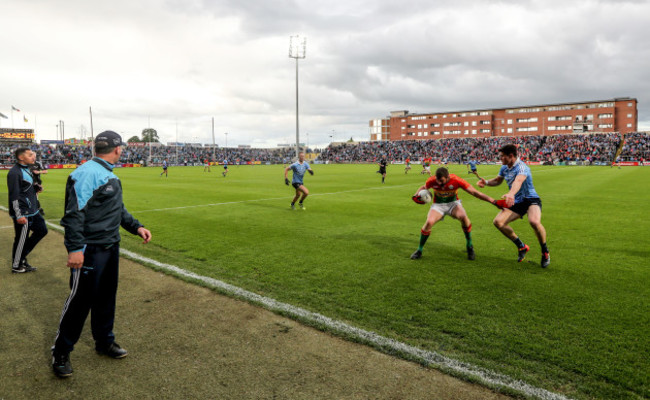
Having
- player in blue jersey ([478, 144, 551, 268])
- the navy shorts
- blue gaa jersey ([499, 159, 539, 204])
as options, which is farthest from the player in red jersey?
the navy shorts

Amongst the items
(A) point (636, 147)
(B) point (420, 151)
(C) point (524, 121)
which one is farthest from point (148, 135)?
(A) point (636, 147)

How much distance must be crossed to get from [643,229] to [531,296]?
732 centimetres

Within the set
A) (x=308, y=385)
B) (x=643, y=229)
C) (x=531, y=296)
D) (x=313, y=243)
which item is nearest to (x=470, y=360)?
(x=308, y=385)

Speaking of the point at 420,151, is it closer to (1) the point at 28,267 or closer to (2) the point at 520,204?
(2) the point at 520,204

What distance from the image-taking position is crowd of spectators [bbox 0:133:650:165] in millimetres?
63188

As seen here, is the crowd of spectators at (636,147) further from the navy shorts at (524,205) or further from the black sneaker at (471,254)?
the black sneaker at (471,254)

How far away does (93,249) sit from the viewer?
359 cm

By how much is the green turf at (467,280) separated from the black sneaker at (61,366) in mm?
2433

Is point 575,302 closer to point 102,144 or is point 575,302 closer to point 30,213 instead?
point 102,144

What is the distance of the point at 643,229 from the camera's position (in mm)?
10164

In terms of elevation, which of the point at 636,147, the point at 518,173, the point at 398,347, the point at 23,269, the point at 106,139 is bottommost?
the point at 398,347

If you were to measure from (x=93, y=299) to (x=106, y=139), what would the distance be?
4.99 ft

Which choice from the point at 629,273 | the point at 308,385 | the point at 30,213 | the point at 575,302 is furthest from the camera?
the point at 30,213

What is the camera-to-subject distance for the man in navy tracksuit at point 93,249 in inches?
135
